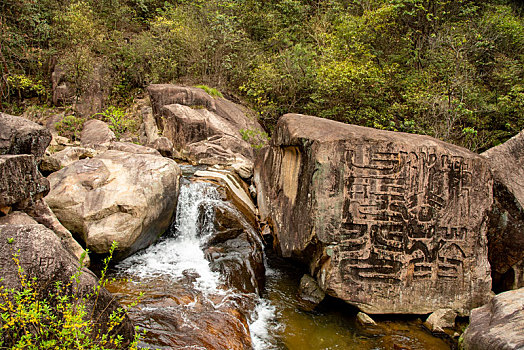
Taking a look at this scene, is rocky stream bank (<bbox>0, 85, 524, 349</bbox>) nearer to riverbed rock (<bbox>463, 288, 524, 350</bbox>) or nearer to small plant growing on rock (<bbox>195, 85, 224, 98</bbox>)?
riverbed rock (<bbox>463, 288, 524, 350</bbox>)

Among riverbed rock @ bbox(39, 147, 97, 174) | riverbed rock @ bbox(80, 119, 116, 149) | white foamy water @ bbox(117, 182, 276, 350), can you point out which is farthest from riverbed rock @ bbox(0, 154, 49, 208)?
riverbed rock @ bbox(80, 119, 116, 149)

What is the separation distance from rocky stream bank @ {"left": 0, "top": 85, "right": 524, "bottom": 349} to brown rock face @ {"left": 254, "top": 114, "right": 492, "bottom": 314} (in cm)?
2

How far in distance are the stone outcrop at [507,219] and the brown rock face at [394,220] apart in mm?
550

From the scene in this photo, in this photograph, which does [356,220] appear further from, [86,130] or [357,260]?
[86,130]

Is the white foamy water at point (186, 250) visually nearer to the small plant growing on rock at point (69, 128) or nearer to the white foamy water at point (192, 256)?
the white foamy water at point (192, 256)

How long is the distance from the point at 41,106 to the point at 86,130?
350 centimetres

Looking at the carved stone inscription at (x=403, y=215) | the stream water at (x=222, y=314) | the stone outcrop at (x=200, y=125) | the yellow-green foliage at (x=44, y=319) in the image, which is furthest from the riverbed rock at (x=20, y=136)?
the carved stone inscription at (x=403, y=215)

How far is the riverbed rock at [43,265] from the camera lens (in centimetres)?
280

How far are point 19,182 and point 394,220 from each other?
6046 mm

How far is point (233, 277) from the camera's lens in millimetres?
6160

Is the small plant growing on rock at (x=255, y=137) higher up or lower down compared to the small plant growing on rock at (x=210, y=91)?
lower down

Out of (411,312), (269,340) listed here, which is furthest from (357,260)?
(269,340)

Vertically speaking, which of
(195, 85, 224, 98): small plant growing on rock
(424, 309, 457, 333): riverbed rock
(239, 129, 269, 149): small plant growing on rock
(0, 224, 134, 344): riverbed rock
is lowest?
(424, 309, 457, 333): riverbed rock

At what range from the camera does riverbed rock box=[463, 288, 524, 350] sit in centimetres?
405
